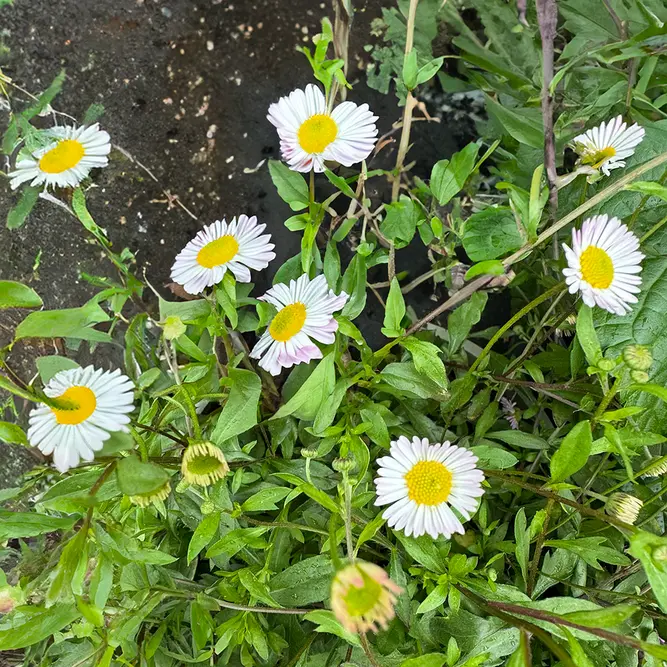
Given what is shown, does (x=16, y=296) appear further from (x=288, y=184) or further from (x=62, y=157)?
(x=288, y=184)

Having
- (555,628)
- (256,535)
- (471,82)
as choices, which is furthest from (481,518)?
(471,82)

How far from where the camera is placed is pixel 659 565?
0.46 metres

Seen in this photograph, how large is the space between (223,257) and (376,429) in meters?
0.25

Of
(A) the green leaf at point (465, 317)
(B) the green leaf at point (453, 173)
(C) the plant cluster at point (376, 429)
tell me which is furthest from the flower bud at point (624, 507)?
(B) the green leaf at point (453, 173)

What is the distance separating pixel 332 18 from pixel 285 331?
0.68 m

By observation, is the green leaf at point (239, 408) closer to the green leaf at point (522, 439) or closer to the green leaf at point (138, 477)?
the green leaf at point (138, 477)

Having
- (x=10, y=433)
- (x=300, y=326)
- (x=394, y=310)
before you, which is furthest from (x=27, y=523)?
(x=394, y=310)

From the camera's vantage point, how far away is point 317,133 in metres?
0.64

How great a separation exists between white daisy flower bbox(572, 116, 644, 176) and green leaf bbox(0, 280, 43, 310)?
1.76ft

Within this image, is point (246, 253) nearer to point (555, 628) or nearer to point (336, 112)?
point (336, 112)

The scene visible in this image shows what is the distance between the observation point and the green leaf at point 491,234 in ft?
2.21

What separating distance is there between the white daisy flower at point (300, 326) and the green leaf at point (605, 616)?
1.04 ft

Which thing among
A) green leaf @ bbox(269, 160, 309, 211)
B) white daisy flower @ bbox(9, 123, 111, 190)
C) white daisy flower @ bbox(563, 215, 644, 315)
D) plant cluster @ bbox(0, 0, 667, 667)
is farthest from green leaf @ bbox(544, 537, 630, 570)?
white daisy flower @ bbox(9, 123, 111, 190)

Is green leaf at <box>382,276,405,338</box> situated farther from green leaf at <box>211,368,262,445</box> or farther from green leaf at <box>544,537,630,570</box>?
green leaf at <box>544,537,630,570</box>
